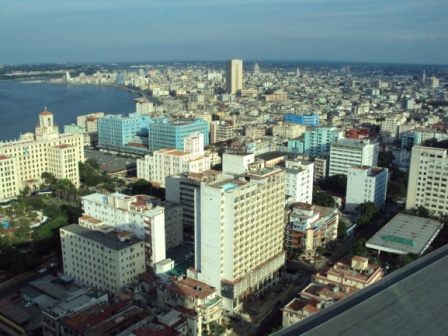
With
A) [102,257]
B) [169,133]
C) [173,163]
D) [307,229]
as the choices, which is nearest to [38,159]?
[173,163]

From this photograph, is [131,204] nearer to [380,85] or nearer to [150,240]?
[150,240]

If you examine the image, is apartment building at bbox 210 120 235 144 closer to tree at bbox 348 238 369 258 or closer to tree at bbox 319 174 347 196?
tree at bbox 319 174 347 196

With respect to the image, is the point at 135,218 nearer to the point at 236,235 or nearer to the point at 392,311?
the point at 236,235

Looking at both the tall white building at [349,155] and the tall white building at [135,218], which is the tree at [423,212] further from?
the tall white building at [135,218]

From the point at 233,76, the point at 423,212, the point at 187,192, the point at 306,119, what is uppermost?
the point at 233,76

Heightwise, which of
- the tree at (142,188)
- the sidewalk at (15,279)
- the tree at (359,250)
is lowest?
the sidewalk at (15,279)

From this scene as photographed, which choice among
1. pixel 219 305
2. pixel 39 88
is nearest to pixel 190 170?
pixel 219 305

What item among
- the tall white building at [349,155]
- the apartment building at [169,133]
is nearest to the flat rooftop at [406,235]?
the tall white building at [349,155]
